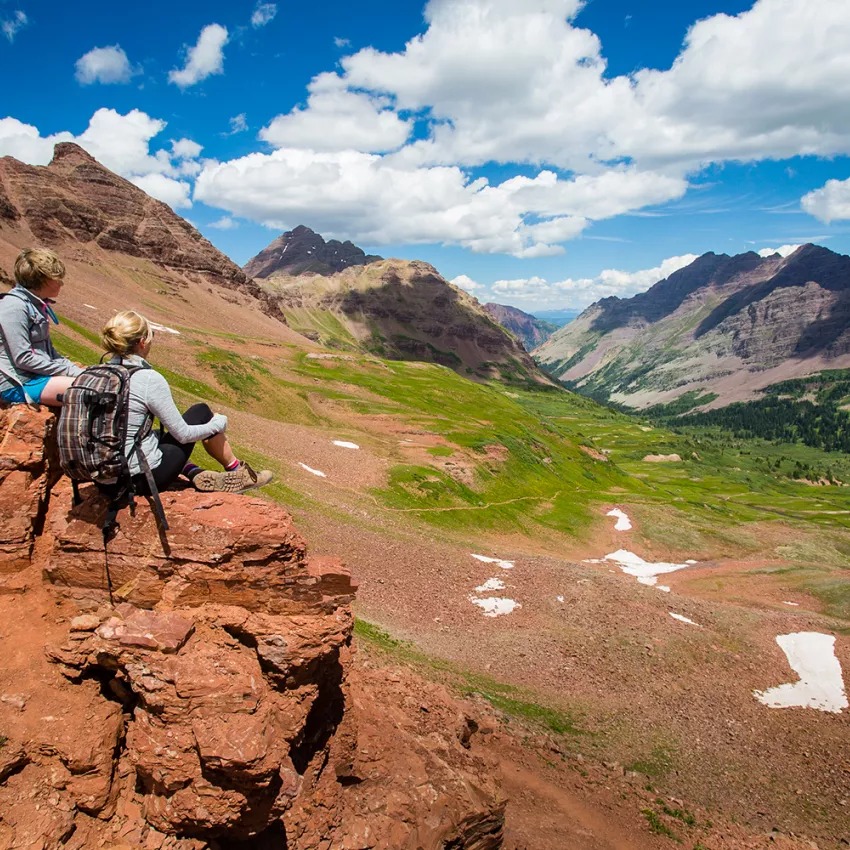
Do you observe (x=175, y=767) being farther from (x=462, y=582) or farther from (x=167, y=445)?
(x=462, y=582)

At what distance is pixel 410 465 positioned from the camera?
205 ft

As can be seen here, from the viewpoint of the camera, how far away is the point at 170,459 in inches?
381

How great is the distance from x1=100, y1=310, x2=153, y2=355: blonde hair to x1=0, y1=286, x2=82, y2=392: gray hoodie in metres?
1.97

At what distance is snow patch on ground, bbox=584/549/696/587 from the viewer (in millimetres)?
57469

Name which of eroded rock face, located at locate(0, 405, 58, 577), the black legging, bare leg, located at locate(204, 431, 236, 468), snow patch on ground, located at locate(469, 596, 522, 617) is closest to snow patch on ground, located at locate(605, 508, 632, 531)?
snow patch on ground, located at locate(469, 596, 522, 617)

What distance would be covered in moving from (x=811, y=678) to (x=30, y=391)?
4358cm

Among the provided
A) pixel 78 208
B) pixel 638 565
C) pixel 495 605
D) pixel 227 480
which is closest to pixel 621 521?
pixel 638 565

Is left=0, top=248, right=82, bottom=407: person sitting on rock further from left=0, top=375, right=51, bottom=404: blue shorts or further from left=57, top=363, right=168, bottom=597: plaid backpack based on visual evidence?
left=57, top=363, right=168, bottom=597: plaid backpack

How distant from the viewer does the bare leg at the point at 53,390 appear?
9.86 meters

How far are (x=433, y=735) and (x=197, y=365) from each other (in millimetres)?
70025

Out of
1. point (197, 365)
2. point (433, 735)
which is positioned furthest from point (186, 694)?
point (197, 365)

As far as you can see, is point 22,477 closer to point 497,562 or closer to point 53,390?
point 53,390

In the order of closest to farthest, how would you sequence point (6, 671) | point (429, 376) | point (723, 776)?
point (6, 671), point (723, 776), point (429, 376)

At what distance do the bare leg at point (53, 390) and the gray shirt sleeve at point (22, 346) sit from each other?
0.46m
